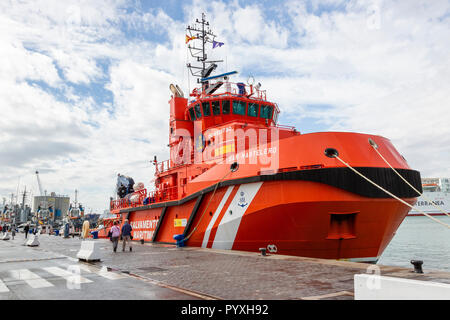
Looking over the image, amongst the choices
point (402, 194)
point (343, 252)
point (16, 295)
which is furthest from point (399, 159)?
point (16, 295)

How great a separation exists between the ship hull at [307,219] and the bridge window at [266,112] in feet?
19.6

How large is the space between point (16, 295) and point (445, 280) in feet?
22.7

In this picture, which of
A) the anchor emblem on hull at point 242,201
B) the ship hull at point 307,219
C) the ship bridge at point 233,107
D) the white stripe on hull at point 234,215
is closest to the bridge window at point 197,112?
the ship bridge at point 233,107

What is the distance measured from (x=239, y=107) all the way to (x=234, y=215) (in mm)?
6274

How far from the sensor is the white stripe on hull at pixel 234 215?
1028 cm

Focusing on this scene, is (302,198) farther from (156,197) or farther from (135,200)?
(135,200)

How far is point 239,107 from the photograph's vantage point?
15.4m

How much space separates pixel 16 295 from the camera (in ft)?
17.5

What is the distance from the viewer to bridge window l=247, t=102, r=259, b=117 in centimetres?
1562

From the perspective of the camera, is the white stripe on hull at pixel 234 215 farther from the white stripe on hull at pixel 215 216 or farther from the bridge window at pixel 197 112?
the bridge window at pixel 197 112

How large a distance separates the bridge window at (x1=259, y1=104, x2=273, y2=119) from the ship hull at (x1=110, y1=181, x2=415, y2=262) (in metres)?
5.98

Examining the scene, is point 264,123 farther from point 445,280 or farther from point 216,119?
point 445,280

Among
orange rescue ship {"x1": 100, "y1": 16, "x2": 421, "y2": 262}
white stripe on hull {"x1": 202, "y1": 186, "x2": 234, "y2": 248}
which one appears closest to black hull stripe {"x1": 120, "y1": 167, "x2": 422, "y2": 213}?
orange rescue ship {"x1": 100, "y1": 16, "x2": 421, "y2": 262}
